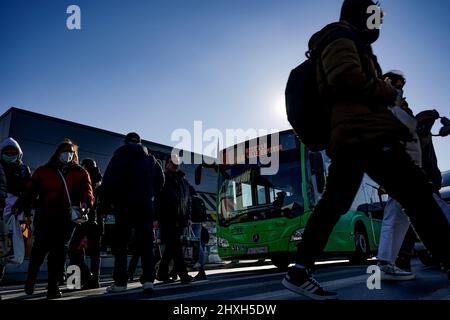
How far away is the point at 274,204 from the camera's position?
7953 mm

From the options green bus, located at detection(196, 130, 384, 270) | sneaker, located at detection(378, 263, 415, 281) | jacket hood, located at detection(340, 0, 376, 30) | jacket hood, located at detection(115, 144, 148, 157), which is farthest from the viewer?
green bus, located at detection(196, 130, 384, 270)

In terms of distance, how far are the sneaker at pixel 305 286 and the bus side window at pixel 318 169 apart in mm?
5162

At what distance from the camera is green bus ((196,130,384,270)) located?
7703 mm

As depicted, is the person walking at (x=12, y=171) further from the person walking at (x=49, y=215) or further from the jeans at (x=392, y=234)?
the jeans at (x=392, y=234)

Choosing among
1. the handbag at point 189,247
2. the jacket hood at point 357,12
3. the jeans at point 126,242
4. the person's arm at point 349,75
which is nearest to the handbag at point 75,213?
the jeans at point 126,242

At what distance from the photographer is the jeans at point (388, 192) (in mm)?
2355

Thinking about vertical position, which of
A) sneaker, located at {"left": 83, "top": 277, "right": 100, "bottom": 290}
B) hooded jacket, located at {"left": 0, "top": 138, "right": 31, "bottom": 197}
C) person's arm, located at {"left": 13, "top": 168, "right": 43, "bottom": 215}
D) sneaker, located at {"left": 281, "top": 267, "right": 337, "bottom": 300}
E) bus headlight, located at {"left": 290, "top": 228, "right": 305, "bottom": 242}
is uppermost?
hooded jacket, located at {"left": 0, "top": 138, "right": 31, "bottom": 197}

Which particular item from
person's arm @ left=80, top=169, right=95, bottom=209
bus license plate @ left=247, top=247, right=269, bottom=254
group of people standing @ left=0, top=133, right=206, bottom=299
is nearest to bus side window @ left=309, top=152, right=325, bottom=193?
bus license plate @ left=247, top=247, right=269, bottom=254

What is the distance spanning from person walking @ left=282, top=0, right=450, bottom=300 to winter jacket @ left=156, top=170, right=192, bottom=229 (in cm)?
331

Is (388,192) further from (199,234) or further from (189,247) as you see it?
(199,234)

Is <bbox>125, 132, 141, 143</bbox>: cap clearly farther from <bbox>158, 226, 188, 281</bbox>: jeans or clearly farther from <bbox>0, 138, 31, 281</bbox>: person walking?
<bbox>158, 226, 188, 281</bbox>: jeans

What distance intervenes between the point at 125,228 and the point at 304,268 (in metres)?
2.53

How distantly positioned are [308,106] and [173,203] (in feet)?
11.7

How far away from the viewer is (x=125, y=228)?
4438 millimetres
